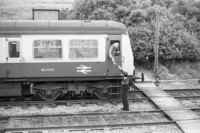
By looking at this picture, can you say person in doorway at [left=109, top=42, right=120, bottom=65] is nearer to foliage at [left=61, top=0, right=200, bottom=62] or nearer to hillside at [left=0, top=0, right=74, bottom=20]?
foliage at [left=61, top=0, right=200, bottom=62]

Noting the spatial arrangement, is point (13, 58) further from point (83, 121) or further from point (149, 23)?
point (149, 23)

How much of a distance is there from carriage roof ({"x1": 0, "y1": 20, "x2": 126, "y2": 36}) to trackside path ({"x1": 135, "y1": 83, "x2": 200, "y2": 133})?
A: 370 cm

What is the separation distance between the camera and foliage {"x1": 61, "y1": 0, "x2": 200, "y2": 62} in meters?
20.0

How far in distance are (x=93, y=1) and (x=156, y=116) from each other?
1164 cm

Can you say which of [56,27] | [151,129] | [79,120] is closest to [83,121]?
[79,120]

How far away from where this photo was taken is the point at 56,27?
1392 centimetres

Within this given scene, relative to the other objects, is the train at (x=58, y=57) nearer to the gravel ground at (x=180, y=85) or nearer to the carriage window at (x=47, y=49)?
the carriage window at (x=47, y=49)

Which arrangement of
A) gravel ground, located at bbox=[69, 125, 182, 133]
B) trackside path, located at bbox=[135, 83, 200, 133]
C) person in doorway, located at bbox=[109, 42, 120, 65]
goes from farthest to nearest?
person in doorway, located at bbox=[109, 42, 120, 65] → trackside path, located at bbox=[135, 83, 200, 133] → gravel ground, located at bbox=[69, 125, 182, 133]

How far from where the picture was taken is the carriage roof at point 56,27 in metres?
13.7

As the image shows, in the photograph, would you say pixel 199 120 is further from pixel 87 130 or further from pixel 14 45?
pixel 14 45

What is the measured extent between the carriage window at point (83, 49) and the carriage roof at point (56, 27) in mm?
452

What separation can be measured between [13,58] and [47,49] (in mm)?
1520

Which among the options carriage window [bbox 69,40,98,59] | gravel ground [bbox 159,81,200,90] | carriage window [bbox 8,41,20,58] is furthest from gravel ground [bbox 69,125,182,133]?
gravel ground [bbox 159,81,200,90]

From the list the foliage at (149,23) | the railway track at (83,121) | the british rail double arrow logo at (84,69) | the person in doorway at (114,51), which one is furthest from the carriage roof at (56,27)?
the foliage at (149,23)
